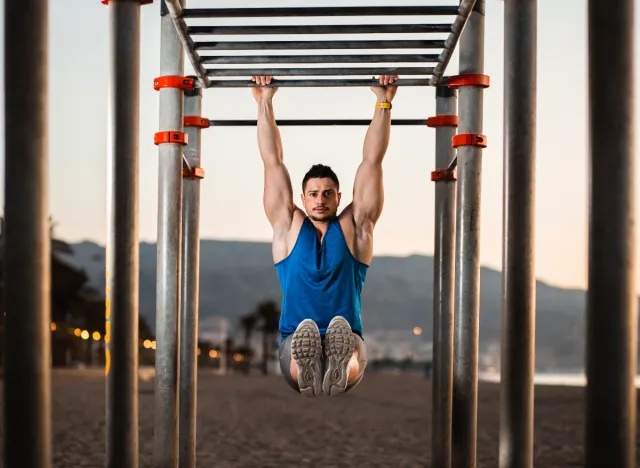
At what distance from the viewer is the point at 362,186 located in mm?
6250

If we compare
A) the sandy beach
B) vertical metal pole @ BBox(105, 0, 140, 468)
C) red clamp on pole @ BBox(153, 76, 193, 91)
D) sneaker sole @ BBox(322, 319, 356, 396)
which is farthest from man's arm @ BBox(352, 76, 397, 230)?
the sandy beach

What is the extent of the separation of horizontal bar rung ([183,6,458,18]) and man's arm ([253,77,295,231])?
1096 mm

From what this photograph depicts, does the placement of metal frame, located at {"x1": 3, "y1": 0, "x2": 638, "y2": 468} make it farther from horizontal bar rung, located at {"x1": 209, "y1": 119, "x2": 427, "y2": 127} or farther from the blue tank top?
the blue tank top

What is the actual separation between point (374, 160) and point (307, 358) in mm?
1392

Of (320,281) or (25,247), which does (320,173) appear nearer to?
(320,281)

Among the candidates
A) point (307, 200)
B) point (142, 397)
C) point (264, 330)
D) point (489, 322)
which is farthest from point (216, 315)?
point (307, 200)

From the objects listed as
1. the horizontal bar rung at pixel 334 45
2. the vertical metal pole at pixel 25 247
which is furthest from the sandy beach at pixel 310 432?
the vertical metal pole at pixel 25 247

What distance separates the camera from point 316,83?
6547 mm

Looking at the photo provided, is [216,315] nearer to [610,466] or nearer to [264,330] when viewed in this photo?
[264,330]

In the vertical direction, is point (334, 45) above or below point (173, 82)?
above

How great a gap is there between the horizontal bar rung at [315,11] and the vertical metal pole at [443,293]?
69.5 inches

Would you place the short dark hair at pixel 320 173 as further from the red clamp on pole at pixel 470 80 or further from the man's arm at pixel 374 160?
the red clamp on pole at pixel 470 80

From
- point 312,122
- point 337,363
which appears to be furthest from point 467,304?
point 312,122

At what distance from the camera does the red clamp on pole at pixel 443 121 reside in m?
6.89
